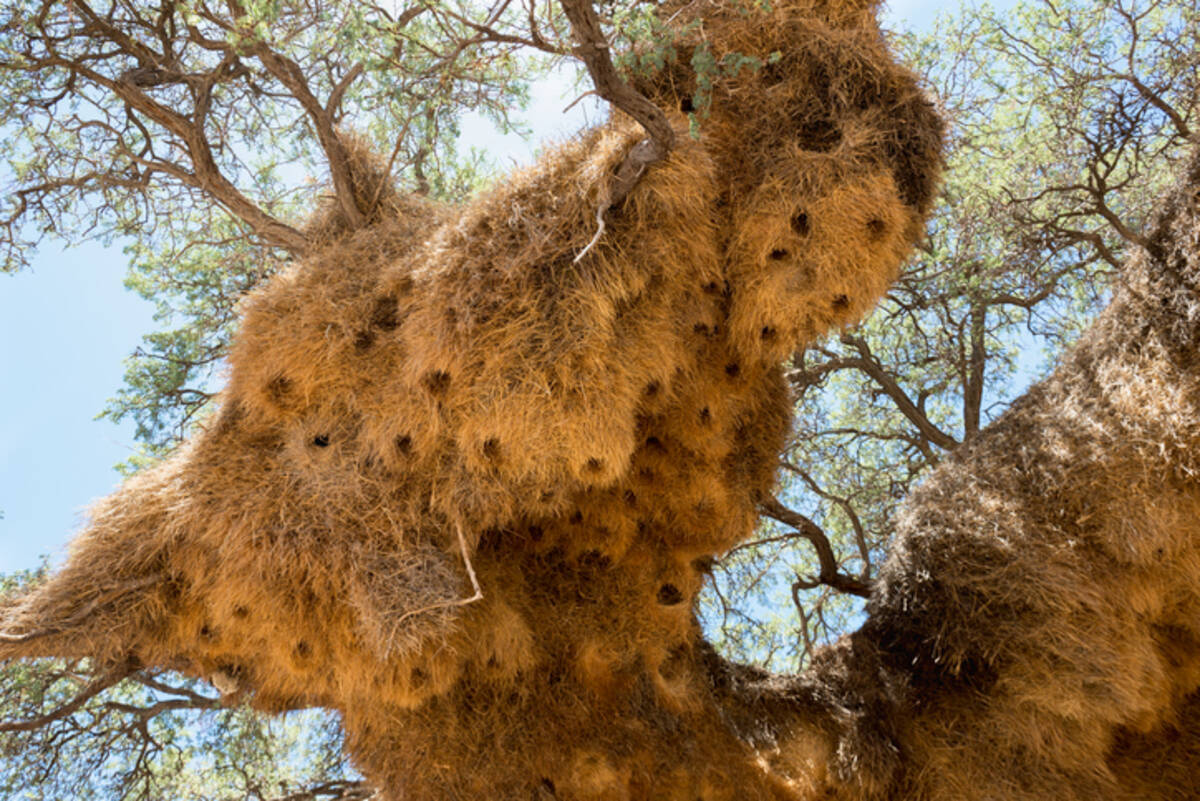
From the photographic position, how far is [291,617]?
444 centimetres

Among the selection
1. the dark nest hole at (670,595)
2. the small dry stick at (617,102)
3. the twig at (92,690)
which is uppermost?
the small dry stick at (617,102)

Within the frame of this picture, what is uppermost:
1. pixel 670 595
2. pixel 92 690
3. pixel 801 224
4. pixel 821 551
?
pixel 801 224

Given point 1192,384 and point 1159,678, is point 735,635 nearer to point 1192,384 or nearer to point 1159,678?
point 1159,678

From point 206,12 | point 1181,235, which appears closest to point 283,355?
point 206,12

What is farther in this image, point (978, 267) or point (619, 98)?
point (978, 267)

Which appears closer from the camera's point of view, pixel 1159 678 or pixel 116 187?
pixel 1159 678

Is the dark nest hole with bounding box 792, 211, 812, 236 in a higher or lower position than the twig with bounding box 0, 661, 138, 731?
higher

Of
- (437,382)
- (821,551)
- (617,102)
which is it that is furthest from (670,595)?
(617,102)

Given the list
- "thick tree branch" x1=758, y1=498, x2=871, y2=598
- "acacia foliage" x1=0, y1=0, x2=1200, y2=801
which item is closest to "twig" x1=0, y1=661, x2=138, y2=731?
"acacia foliage" x1=0, y1=0, x2=1200, y2=801

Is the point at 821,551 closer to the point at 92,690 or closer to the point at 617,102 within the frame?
the point at 617,102

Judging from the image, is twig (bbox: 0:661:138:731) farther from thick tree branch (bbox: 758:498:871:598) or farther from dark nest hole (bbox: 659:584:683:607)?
thick tree branch (bbox: 758:498:871:598)

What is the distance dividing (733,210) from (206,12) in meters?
3.01

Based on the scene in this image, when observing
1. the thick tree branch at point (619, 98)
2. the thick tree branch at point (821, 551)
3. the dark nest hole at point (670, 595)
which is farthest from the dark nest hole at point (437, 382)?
the thick tree branch at point (821, 551)

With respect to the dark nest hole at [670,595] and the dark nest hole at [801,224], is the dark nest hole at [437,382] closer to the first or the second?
the dark nest hole at [801,224]
